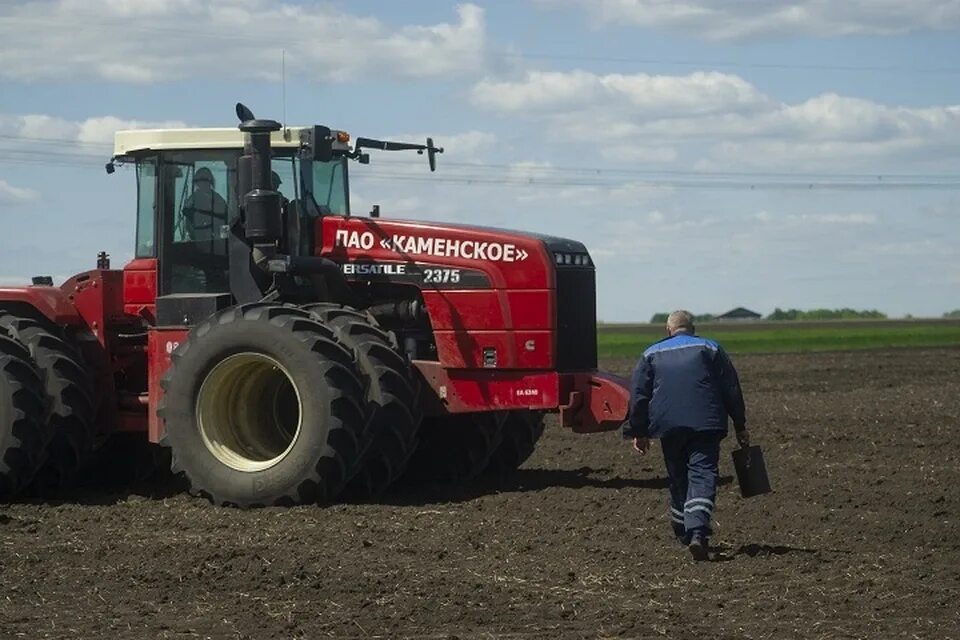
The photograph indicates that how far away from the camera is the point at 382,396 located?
11.6 metres

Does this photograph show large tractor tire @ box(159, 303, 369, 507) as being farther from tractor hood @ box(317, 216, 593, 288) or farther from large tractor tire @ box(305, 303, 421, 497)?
tractor hood @ box(317, 216, 593, 288)


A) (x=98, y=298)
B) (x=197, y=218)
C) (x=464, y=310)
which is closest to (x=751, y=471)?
(x=464, y=310)

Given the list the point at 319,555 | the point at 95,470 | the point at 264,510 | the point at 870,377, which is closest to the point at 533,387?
the point at 264,510

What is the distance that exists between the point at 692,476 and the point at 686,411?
0.38 metres

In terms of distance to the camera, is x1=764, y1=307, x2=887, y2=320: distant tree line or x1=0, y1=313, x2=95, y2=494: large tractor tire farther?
x1=764, y1=307, x2=887, y2=320: distant tree line

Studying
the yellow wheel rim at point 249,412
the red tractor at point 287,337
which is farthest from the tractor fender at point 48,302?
the yellow wheel rim at point 249,412

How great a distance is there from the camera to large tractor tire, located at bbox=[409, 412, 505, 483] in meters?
13.4

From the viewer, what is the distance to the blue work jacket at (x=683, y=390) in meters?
10.0

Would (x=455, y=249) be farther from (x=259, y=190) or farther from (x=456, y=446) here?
(x=456, y=446)

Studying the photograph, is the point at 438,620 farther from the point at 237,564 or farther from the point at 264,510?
the point at 264,510

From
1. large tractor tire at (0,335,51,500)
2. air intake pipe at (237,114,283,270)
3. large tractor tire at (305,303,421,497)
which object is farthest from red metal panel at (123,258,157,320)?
large tractor tire at (305,303,421,497)

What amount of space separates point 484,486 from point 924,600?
5.28 m

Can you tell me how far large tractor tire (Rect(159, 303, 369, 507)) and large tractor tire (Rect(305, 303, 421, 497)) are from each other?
0.30 ft

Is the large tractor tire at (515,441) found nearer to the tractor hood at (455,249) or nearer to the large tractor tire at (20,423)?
the tractor hood at (455,249)
